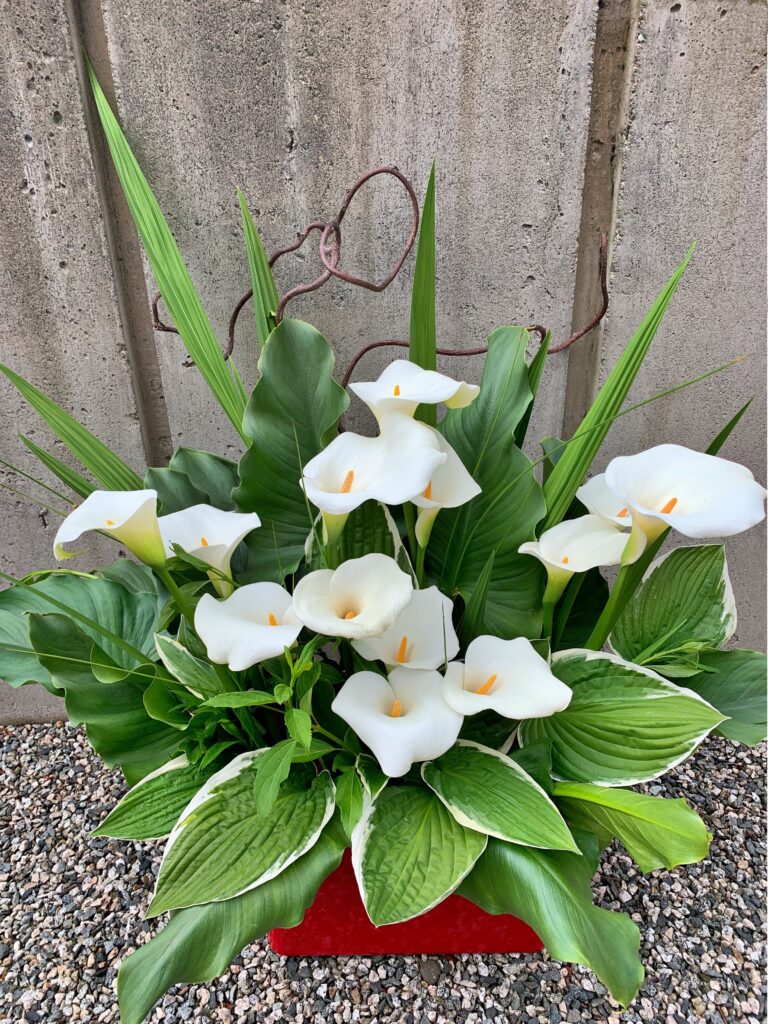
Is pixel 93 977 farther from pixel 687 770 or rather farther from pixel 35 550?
pixel 687 770

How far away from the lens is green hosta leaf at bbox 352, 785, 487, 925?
653mm

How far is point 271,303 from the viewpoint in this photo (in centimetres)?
99

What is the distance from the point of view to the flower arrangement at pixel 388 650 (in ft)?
2.17

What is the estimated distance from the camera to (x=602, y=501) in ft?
2.82

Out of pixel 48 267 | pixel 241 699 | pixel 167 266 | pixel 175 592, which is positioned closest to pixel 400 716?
pixel 241 699

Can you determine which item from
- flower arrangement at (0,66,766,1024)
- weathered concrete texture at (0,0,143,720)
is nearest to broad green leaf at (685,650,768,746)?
flower arrangement at (0,66,766,1024)

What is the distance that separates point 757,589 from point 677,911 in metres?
0.64

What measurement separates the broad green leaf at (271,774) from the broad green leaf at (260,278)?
0.57 meters

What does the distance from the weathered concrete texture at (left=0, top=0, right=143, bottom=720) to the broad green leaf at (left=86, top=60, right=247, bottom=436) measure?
100 mm

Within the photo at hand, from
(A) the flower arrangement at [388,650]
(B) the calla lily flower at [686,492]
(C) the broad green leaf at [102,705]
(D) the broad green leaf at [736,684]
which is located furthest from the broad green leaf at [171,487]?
(D) the broad green leaf at [736,684]

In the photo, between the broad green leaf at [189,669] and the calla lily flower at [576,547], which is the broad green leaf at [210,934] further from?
the calla lily flower at [576,547]

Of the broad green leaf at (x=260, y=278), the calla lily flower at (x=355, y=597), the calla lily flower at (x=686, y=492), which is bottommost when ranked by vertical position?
the calla lily flower at (x=355, y=597)

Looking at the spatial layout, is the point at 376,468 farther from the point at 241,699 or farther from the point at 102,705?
the point at 102,705

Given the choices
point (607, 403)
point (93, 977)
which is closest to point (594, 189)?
point (607, 403)
